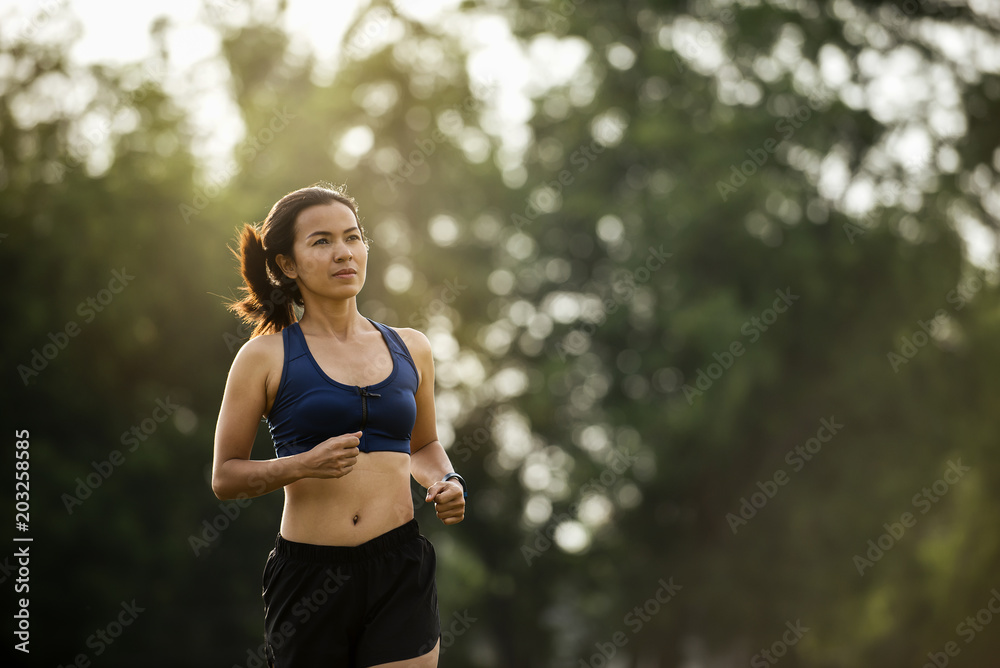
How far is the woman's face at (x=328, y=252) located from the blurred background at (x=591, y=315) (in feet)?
44.4

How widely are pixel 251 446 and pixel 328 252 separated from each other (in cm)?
60

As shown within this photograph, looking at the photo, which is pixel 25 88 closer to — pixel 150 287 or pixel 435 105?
pixel 150 287

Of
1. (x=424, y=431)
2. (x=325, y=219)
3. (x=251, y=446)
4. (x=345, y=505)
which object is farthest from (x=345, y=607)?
(x=325, y=219)

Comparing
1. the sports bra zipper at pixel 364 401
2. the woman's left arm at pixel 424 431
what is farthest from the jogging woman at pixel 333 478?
the woman's left arm at pixel 424 431

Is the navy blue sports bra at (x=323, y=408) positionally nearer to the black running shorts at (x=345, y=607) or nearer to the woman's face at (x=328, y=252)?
the woman's face at (x=328, y=252)

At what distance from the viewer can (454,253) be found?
19.4 metres

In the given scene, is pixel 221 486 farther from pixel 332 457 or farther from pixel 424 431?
pixel 424 431

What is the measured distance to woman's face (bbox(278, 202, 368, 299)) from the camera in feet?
9.46

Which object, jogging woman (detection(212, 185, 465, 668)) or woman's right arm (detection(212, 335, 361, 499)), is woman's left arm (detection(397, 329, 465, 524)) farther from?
woman's right arm (detection(212, 335, 361, 499))

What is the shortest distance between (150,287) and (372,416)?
14.3m

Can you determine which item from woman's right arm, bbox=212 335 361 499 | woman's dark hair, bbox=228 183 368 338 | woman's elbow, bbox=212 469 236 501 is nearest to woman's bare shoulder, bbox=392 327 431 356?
woman's dark hair, bbox=228 183 368 338

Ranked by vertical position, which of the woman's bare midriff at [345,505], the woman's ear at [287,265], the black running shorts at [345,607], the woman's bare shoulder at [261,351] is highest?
the woman's ear at [287,265]

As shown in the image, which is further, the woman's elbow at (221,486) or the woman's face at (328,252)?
the woman's face at (328,252)

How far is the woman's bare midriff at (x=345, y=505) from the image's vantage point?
2.81m
